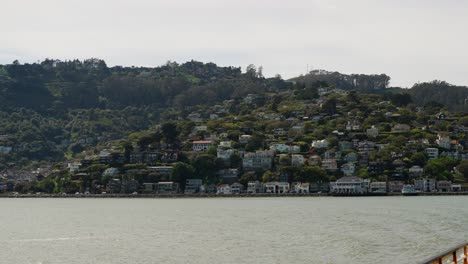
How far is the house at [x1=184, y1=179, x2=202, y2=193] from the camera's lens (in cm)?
13275

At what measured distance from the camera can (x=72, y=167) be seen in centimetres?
15300

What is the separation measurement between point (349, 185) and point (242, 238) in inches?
3182

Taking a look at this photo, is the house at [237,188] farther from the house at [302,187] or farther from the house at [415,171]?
the house at [415,171]

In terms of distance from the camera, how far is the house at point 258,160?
14138cm

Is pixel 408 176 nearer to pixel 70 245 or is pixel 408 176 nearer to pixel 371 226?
pixel 371 226

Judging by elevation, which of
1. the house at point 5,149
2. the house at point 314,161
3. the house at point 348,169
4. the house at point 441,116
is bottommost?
the house at point 348,169

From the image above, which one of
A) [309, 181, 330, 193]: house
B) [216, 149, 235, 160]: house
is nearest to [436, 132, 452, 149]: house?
[309, 181, 330, 193]: house

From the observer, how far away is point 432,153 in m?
141

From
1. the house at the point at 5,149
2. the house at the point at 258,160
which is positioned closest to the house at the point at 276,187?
the house at the point at 258,160

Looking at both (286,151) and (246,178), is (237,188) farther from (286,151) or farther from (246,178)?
(286,151)

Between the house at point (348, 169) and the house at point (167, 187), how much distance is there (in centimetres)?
2895

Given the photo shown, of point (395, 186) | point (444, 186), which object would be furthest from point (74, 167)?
point (444, 186)

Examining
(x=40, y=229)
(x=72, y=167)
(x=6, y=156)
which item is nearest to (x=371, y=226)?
(x=40, y=229)

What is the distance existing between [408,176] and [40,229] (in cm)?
8310
